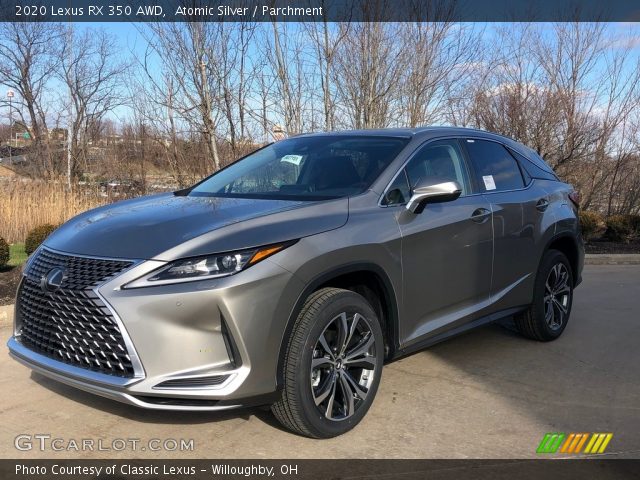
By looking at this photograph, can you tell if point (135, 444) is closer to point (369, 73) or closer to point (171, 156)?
point (171, 156)

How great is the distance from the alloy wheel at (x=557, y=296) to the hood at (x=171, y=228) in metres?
2.71

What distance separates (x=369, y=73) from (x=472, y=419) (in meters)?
8.52

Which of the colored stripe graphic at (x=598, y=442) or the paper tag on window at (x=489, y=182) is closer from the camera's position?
the colored stripe graphic at (x=598, y=442)

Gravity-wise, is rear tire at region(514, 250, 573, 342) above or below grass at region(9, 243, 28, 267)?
below

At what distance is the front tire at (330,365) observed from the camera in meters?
3.21

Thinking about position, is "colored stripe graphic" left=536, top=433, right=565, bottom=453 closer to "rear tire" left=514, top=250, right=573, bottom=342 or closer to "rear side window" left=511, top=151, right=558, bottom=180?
"rear tire" left=514, top=250, right=573, bottom=342

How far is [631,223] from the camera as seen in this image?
12.5 metres

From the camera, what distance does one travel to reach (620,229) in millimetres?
12336

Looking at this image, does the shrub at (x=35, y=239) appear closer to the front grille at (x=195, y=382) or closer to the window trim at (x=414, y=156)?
the window trim at (x=414, y=156)

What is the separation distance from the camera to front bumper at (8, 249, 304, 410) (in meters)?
2.91

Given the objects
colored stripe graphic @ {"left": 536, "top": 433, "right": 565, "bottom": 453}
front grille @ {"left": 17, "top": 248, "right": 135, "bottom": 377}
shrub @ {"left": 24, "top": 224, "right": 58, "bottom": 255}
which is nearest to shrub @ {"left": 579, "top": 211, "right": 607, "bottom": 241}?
colored stripe graphic @ {"left": 536, "top": 433, "right": 565, "bottom": 453}

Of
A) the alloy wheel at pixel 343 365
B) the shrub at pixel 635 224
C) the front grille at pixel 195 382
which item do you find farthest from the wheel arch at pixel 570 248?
the shrub at pixel 635 224

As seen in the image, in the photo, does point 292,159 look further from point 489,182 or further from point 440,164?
point 489,182

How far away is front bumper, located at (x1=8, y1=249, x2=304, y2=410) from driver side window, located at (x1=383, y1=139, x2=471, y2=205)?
50.8 inches
